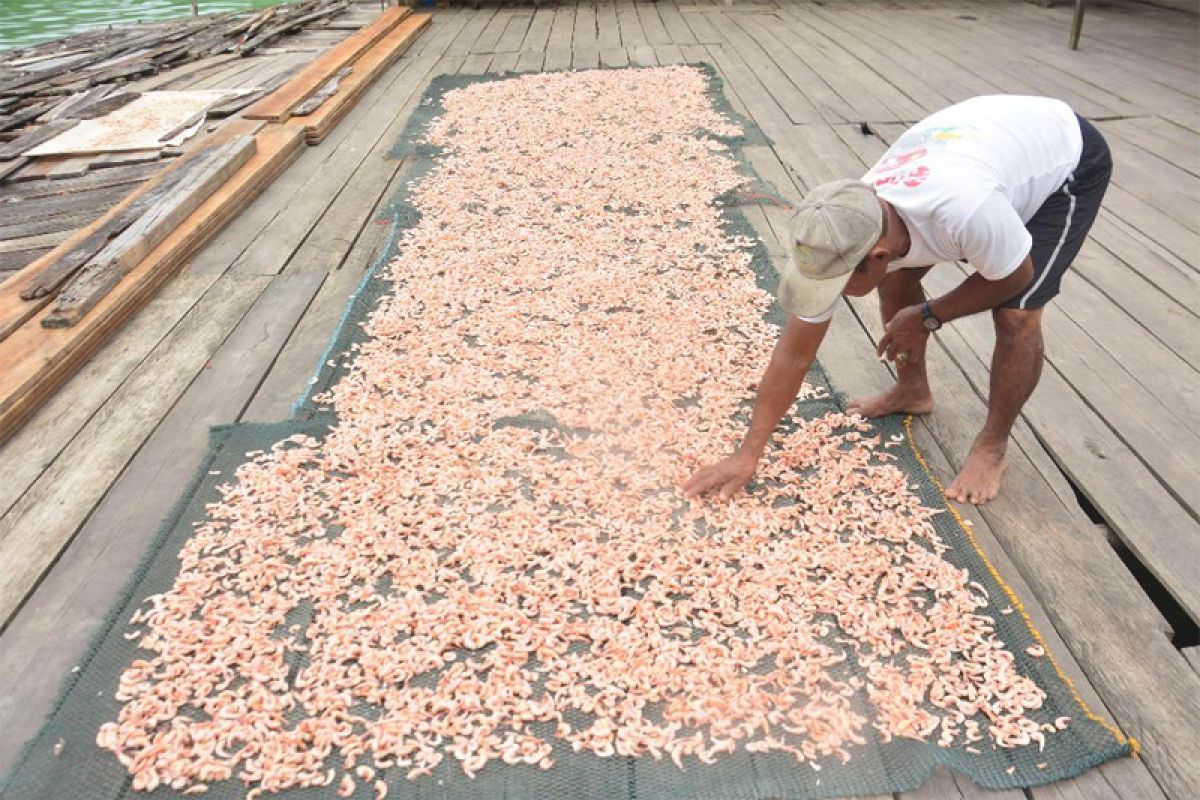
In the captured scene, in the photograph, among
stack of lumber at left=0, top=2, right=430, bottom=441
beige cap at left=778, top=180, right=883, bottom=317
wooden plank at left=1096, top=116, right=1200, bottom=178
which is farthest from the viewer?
wooden plank at left=1096, top=116, right=1200, bottom=178

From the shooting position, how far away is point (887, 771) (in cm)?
140

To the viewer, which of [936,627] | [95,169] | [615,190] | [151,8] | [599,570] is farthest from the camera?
[151,8]

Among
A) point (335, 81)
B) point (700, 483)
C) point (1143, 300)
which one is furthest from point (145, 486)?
point (335, 81)

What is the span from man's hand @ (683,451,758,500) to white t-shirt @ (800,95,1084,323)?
0.41 metres

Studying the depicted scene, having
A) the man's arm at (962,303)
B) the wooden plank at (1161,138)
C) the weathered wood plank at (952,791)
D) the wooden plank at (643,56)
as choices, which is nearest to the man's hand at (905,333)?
the man's arm at (962,303)

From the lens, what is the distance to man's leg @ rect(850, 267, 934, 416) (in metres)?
2.16

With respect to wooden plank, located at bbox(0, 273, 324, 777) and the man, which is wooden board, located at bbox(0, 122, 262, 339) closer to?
wooden plank, located at bbox(0, 273, 324, 777)


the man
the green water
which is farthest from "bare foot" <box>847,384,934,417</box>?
the green water

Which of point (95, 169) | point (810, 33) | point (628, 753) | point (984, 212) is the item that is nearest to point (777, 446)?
point (984, 212)

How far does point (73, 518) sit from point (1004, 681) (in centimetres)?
196

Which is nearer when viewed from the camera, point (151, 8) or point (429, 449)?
point (429, 449)

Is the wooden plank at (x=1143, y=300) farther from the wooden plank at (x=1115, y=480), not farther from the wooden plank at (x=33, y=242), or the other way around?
the wooden plank at (x=33, y=242)

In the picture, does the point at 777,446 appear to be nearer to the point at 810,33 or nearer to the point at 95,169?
the point at 95,169

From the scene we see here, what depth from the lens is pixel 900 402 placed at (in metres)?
2.24
